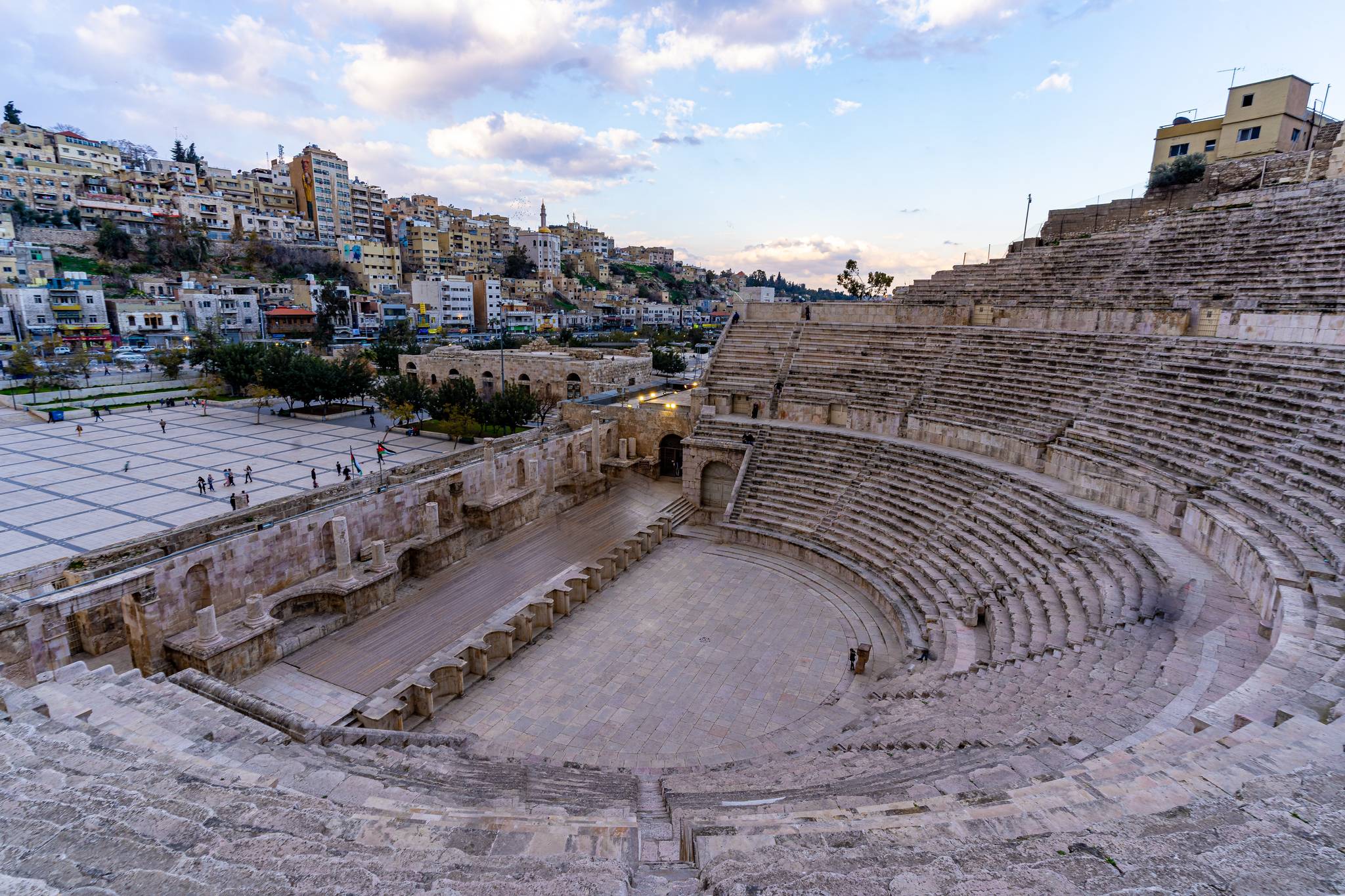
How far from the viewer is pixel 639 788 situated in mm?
8523

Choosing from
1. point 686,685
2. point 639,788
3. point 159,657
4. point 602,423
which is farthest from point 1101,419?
point 159,657

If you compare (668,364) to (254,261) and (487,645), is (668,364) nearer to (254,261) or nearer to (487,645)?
(487,645)

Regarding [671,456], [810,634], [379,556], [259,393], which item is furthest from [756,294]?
[259,393]

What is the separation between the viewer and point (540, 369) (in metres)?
43.6

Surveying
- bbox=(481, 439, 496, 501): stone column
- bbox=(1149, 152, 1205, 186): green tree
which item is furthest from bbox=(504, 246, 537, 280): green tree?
bbox=(481, 439, 496, 501): stone column

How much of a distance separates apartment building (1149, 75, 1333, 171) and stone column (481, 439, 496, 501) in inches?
1371

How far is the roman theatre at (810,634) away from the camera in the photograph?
15.0ft

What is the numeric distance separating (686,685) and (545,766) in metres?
3.78

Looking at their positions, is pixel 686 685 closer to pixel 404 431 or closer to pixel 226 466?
pixel 226 466

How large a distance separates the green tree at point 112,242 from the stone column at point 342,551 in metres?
90.4

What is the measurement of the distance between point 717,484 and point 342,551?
482 inches

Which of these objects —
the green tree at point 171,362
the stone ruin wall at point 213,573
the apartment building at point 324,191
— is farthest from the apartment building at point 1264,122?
the apartment building at point 324,191

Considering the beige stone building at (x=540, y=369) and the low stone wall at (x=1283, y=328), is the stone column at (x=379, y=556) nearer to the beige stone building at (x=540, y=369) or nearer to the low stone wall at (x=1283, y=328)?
the low stone wall at (x=1283, y=328)

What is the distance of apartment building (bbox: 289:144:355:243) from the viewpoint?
96.1 m
